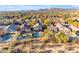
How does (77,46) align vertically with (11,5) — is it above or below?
below

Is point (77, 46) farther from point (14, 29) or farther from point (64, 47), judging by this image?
point (14, 29)

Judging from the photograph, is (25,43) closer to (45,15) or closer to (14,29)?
(14,29)

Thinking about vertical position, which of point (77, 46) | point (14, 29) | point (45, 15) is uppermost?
point (45, 15)
